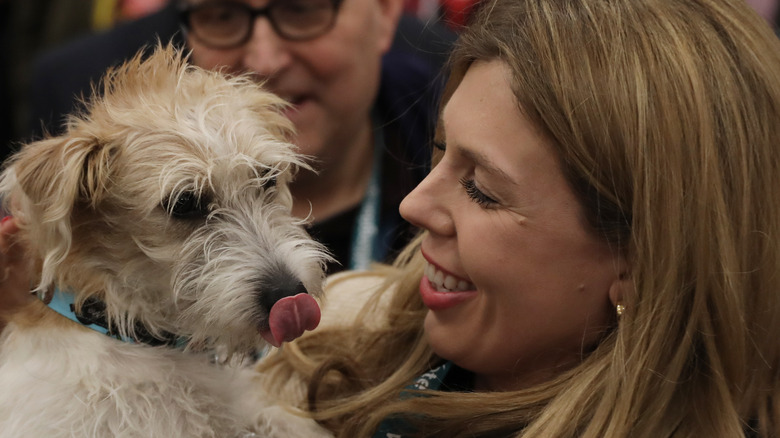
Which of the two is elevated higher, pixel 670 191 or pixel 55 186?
pixel 670 191

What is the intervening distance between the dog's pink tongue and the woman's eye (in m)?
0.40

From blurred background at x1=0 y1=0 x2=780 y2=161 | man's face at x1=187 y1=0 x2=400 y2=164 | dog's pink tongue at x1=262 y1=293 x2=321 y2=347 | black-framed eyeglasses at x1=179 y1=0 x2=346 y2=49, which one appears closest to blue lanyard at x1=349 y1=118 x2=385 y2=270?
man's face at x1=187 y1=0 x2=400 y2=164

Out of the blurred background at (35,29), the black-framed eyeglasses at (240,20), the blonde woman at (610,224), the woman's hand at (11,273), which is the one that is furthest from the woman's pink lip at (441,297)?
the blurred background at (35,29)

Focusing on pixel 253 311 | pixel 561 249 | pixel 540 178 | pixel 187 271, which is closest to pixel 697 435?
pixel 561 249

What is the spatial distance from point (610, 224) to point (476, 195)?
0.91 ft

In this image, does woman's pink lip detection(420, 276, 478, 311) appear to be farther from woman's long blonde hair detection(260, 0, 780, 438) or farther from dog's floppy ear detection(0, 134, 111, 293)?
dog's floppy ear detection(0, 134, 111, 293)

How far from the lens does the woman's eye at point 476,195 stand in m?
1.64

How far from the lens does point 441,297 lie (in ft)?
5.79

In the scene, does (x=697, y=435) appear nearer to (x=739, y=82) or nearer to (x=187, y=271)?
(x=739, y=82)

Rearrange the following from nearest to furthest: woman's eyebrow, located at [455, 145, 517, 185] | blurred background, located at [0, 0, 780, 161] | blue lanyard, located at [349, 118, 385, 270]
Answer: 1. woman's eyebrow, located at [455, 145, 517, 185]
2. blue lanyard, located at [349, 118, 385, 270]
3. blurred background, located at [0, 0, 780, 161]

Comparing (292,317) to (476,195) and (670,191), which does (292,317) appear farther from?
(670,191)

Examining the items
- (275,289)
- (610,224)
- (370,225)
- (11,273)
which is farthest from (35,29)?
(610,224)

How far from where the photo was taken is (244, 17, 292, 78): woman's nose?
271cm

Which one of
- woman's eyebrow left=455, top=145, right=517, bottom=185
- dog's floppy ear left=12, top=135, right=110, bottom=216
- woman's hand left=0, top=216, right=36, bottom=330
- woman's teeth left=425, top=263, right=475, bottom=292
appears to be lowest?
woman's hand left=0, top=216, right=36, bottom=330
